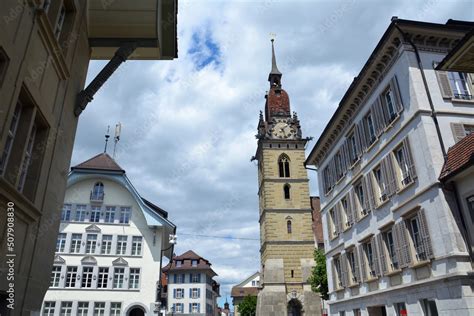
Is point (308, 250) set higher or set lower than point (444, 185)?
higher

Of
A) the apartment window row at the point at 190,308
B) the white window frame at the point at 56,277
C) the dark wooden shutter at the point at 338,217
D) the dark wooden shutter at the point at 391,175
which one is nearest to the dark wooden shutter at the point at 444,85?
the dark wooden shutter at the point at 391,175

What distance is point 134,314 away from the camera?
110 ft

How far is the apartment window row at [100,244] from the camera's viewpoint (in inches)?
1351

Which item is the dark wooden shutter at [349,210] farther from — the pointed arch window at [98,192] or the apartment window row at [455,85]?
the pointed arch window at [98,192]

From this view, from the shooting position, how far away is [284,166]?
194ft

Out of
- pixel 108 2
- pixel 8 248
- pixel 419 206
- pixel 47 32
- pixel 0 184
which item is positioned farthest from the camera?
pixel 419 206

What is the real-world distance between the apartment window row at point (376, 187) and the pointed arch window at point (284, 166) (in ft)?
112

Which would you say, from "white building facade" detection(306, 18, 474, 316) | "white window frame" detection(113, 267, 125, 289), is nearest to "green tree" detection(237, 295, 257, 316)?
"white window frame" detection(113, 267, 125, 289)

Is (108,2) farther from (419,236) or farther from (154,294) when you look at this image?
(154,294)

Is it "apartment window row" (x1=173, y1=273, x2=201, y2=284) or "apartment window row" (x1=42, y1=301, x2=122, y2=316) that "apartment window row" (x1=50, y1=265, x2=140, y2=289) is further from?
"apartment window row" (x1=173, y1=273, x2=201, y2=284)

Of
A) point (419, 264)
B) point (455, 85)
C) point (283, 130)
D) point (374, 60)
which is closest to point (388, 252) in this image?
point (419, 264)

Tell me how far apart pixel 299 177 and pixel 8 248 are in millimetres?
53124

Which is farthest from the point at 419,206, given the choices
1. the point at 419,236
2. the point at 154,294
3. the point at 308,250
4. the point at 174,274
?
the point at 174,274

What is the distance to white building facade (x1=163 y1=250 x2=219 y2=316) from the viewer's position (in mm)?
67938
